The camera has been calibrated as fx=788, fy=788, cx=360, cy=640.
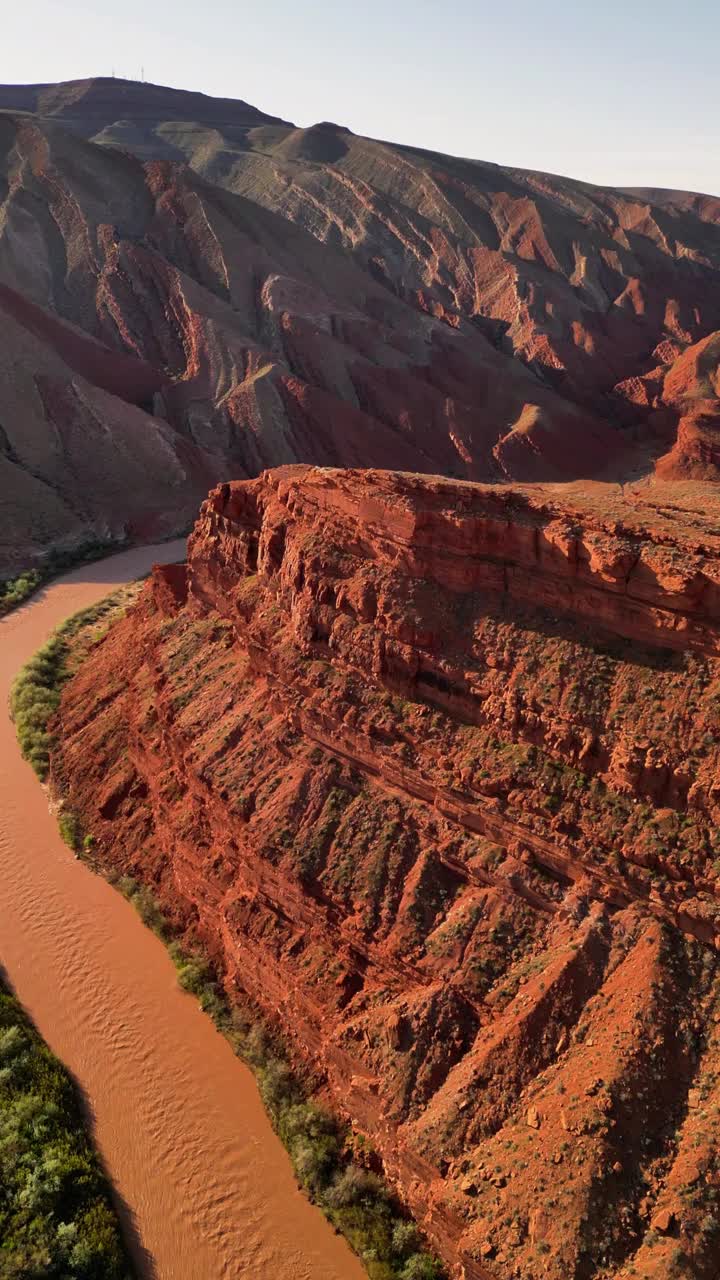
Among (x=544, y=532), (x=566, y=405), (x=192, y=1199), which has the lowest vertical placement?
(x=192, y=1199)

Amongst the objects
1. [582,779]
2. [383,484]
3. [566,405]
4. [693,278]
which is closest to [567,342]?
[566,405]

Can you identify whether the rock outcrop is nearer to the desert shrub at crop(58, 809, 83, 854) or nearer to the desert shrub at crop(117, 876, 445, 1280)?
the desert shrub at crop(117, 876, 445, 1280)

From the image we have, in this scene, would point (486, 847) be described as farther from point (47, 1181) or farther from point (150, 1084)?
point (47, 1181)

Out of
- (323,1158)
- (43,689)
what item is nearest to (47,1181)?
(323,1158)

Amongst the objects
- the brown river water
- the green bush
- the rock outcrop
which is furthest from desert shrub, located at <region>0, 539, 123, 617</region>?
the green bush

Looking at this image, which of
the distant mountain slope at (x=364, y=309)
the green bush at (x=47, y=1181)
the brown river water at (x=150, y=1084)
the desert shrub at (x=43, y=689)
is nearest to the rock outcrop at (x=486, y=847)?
the brown river water at (x=150, y=1084)

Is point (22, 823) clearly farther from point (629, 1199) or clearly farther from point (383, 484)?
point (629, 1199)

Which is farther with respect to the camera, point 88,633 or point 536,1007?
point 88,633
